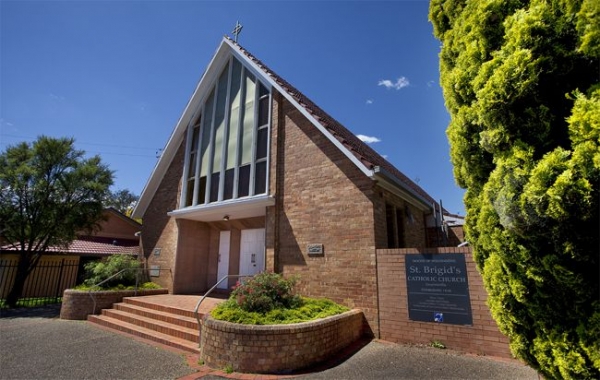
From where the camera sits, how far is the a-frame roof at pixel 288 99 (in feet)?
25.4

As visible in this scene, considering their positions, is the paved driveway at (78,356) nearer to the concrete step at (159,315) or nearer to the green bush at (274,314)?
the concrete step at (159,315)

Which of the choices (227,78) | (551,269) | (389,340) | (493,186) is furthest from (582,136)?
(227,78)

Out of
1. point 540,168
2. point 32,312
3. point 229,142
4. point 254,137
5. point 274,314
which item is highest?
point 229,142

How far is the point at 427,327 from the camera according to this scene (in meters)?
6.27

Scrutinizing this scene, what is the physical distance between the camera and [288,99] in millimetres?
9289

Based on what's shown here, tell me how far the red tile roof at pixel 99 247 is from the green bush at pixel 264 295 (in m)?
14.0

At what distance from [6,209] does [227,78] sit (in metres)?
10.0

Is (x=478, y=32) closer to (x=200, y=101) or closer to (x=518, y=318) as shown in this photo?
(x=518, y=318)

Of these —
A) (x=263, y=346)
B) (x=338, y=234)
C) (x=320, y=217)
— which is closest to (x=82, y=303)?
(x=263, y=346)

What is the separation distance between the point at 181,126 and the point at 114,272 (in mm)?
6129

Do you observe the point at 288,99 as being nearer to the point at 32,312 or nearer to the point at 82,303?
the point at 82,303

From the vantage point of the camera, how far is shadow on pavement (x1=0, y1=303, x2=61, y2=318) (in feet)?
32.9

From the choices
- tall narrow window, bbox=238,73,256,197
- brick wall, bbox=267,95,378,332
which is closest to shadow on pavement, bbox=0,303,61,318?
tall narrow window, bbox=238,73,256,197

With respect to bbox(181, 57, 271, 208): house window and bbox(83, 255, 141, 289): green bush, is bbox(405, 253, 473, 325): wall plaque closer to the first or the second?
bbox(181, 57, 271, 208): house window
